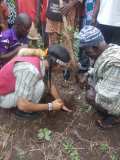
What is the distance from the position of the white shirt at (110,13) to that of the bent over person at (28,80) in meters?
1.07

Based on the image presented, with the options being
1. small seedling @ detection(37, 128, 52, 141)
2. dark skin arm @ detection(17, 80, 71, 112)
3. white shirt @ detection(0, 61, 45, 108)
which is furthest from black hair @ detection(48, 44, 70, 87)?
small seedling @ detection(37, 128, 52, 141)

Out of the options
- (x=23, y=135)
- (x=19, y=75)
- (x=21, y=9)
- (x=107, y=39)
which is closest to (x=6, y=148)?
(x=23, y=135)

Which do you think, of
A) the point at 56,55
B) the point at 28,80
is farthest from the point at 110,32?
the point at 28,80

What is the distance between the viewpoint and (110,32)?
17.4ft

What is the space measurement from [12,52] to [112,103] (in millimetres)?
1551

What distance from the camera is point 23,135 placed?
4.55 meters

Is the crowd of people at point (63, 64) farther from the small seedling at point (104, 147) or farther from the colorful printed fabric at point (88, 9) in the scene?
the small seedling at point (104, 147)

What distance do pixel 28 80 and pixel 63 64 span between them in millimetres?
394

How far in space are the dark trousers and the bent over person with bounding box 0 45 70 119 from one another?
3.49ft

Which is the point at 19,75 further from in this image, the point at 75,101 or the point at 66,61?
the point at 75,101

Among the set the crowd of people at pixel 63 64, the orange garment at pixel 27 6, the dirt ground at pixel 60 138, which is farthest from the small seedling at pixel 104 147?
the orange garment at pixel 27 6

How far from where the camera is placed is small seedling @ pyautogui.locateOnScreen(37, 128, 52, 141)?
4.50m

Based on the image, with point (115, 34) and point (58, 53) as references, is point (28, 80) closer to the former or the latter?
point (58, 53)

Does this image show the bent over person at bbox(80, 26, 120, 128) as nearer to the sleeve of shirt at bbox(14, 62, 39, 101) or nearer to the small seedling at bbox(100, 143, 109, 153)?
the small seedling at bbox(100, 143, 109, 153)
